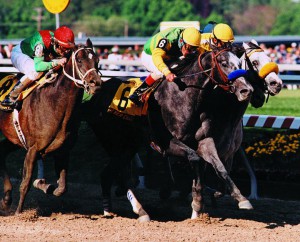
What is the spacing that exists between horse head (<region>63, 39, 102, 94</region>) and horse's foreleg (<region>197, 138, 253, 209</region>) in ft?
4.02

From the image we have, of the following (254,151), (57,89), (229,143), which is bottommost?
(254,151)

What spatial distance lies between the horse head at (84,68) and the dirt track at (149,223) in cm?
122

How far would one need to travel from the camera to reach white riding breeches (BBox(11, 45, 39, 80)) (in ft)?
26.2

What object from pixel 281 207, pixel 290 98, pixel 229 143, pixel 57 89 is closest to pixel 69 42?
pixel 57 89

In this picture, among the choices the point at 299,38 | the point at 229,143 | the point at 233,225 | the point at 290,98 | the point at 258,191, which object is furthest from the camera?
the point at 299,38

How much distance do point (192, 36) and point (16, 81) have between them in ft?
6.55

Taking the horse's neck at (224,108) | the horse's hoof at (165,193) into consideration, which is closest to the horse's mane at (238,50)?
the horse's neck at (224,108)

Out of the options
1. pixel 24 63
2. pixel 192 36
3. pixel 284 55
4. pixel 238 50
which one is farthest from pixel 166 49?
pixel 284 55

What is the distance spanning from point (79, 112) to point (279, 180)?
2841 mm

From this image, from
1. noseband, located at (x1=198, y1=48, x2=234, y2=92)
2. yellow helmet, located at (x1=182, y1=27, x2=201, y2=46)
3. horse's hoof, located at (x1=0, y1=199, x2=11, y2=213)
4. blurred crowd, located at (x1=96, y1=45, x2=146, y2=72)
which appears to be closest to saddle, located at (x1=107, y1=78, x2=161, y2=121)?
yellow helmet, located at (x1=182, y1=27, x2=201, y2=46)

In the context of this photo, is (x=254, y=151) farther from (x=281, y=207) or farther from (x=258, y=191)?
(x=281, y=207)

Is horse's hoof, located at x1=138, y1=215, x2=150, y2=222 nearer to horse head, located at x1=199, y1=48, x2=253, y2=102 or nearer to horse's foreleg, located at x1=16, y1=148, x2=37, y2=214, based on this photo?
horse's foreleg, located at x1=16, y1=148, x2=37, y2=214

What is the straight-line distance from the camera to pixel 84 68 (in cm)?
731

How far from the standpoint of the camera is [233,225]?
7480 millimetres
